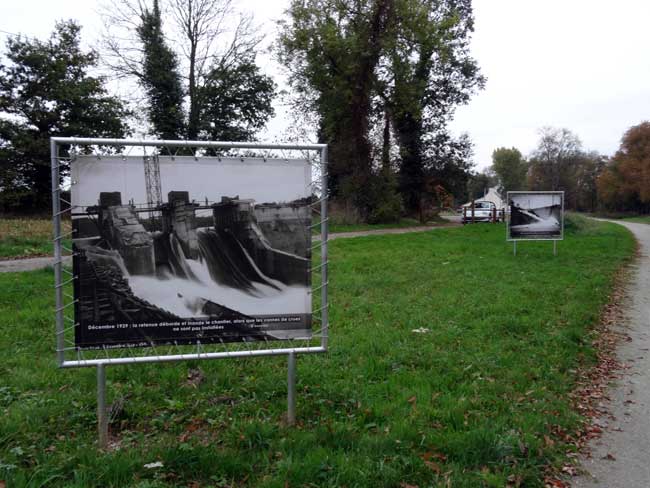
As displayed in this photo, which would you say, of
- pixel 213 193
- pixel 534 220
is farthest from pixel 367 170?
pixel 213 193

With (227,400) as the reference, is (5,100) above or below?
above

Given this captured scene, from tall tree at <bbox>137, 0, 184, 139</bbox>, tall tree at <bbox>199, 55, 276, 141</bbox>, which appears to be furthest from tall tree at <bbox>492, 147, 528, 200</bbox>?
tall tree at <bbox>137, 0, 184, 139</bbox>

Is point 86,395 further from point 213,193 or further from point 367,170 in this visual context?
point 367,170

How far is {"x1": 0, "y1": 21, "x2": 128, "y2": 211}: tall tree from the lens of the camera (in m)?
31.9

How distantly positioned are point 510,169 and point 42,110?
107 m

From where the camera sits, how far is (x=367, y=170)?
3222cm

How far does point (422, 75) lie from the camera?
119ft

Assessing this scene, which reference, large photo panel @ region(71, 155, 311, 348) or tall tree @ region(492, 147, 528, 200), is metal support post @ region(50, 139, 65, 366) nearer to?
large photo panel @ region(71, 155, 311, 348)

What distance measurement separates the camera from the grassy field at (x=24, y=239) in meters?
15.1

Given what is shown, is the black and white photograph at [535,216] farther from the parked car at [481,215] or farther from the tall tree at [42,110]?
the tall tree at [42,110]

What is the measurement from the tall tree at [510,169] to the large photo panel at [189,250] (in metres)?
120

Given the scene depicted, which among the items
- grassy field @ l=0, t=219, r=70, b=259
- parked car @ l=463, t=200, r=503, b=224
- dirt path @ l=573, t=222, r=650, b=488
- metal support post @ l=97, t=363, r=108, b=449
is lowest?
dirt path @ l=573, t=222, r=650, b=488

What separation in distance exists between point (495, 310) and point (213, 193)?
5582mm

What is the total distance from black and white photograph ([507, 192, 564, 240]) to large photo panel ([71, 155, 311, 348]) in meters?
13.2
